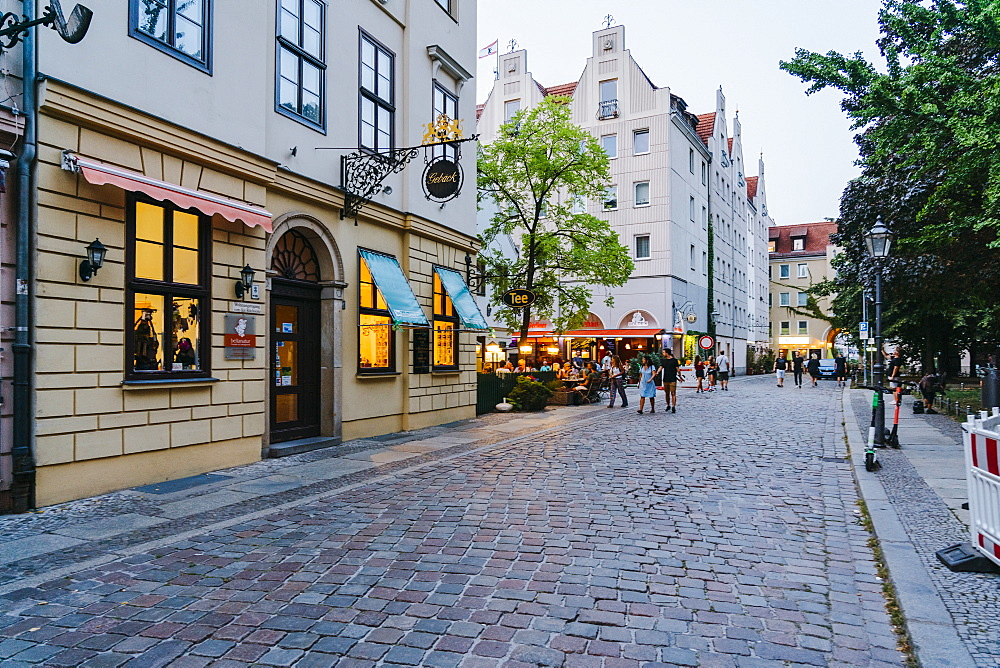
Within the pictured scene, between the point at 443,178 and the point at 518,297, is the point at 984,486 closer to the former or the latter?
the point at 443,178

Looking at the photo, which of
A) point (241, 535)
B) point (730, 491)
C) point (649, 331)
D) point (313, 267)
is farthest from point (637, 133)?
point (241, 535)

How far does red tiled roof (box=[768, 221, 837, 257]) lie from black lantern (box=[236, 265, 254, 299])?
78930mm

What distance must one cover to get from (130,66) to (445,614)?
7401mm

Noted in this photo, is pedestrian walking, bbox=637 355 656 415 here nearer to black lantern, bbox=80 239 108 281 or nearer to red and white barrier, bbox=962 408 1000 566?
red and white barrier, bbox=962 408 1000 566

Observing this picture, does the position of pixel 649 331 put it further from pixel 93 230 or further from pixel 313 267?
pixel 93 230

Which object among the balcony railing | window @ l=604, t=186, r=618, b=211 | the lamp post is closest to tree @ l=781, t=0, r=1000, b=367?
the lamp post

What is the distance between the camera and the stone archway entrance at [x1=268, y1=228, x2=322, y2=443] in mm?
11438

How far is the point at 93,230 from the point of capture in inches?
313

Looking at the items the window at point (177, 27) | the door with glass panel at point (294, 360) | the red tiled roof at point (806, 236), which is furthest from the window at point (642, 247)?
the red tiled roof at point (806, 236)

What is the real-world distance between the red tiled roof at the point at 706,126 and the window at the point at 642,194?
1034cm

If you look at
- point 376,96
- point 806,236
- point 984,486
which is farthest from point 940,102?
point 806,236

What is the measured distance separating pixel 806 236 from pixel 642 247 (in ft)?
160

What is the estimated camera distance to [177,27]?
9.05 metres

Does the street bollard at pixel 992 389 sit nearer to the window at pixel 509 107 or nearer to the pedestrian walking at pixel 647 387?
the pedestrian walking at pixel 647 387
